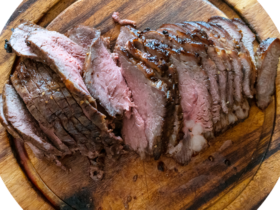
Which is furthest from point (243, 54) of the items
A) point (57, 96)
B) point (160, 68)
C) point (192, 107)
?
point (57, 96)

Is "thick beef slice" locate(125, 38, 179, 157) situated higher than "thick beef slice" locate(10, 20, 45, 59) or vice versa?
"thick beef slice" locate(10, 20, 45, 59)

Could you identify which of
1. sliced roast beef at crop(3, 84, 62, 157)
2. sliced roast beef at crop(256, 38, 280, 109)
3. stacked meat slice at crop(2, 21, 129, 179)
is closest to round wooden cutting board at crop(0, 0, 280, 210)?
sliced roast beef at crop(256, 38, 280, 109)

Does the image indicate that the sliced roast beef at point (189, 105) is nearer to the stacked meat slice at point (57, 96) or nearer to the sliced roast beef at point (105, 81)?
the sliced roast beef at point (105, 81)

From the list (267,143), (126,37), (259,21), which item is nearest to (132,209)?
(267,143)

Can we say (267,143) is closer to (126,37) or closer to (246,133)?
(246,133)

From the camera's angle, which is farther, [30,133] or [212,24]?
[212,24]

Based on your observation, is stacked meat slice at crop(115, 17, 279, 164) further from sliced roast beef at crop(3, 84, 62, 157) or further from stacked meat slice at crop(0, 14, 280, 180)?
sliced roast beef at crop(3, 84, 62, 157)
